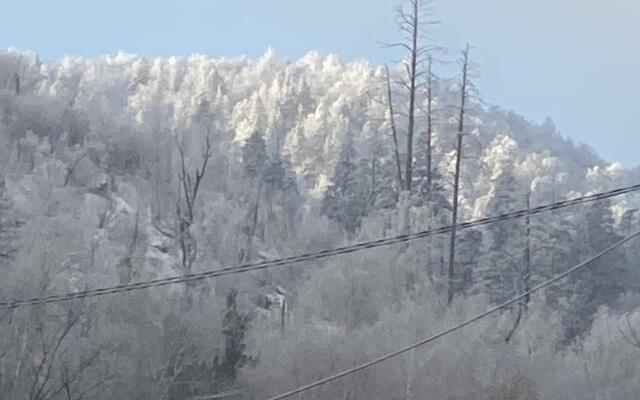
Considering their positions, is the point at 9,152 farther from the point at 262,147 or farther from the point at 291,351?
the point at 291,351

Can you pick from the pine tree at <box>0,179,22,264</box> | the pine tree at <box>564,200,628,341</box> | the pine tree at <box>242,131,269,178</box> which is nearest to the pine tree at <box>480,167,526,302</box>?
the pine tree at <box>564,200,628,341</box>

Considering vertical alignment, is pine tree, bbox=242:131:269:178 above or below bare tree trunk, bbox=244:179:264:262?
above

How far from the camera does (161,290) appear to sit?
98.2 feet

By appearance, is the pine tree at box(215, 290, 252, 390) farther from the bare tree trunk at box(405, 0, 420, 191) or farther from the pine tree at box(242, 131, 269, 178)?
the pine tree at box(242, 131, 269, 178)

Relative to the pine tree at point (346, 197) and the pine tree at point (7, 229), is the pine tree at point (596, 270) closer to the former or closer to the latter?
the pine tree at point (346, 197)

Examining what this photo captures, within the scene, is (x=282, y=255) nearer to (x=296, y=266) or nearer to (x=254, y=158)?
(x=296, y=266)

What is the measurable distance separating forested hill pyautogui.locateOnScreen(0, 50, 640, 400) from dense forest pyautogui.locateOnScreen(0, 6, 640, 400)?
2.8 inches

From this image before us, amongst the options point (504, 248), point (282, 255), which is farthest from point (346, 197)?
point (504, 248)

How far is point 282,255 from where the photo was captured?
4206 cm

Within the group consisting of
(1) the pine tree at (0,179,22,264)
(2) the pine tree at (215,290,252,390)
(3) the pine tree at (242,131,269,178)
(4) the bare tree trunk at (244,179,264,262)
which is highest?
(3) the pine tree at (242,131,269,178)

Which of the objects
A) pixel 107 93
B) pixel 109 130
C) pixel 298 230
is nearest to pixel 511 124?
pixel 107 93

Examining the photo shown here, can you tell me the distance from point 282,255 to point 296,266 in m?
4.26

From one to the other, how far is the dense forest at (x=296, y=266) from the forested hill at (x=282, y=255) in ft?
0.24

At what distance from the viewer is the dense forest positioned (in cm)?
2625
